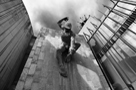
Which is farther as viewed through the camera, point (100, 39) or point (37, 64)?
point (100, 39)

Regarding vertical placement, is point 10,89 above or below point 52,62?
below

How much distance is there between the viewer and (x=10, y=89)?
6734 mm

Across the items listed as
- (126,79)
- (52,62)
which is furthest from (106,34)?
(52,62)

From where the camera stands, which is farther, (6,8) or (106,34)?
(106,34)

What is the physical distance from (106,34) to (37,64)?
22.2 ft

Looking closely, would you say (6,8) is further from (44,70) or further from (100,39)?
(100,39)

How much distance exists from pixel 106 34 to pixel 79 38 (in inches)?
99.7

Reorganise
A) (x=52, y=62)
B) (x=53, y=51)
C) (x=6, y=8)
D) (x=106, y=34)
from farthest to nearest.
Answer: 1. (x=106, y=34)
2. (x=6, y=8)
3. (x=53, y=51)
4. (x=52, y=62)

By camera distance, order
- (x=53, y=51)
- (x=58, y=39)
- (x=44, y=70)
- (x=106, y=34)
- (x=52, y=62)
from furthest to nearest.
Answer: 1. (x=106, y=34)
2. (x=58, y=39)
3. (x=53, y=51)
4. (x=52, y=62)
5. (x=44, y=70)

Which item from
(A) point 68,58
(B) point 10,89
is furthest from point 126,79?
(B) point 10,89

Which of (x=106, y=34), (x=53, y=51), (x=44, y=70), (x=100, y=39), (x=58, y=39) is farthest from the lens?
(x=100, y=39)

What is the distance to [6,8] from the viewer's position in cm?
725

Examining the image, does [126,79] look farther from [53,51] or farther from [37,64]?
[37,64]

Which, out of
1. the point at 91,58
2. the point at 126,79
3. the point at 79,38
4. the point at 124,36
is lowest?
the point at 79,38
